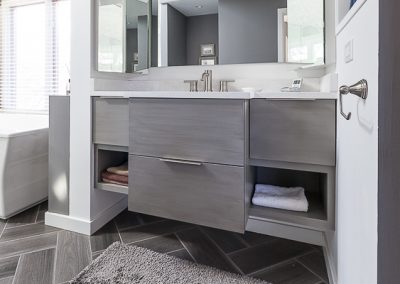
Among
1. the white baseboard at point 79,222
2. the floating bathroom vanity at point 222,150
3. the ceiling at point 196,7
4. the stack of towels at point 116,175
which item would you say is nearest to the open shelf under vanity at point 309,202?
the floating bathroom vanity at point 222,150

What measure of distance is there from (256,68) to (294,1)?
0.46 meters

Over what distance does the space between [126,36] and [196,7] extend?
0.57 m

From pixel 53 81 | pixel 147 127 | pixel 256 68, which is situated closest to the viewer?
pixel 147 127

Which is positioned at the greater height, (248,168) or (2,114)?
(2,114)

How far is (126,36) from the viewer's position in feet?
6.93

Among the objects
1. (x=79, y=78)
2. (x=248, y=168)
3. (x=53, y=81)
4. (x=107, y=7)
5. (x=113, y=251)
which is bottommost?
(x=113, y=251)

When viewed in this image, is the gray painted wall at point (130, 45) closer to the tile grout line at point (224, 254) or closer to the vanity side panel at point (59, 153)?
the vanity side panel at point (59, 153)

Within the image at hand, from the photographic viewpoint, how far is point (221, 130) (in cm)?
132

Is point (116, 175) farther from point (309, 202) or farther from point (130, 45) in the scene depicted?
point (309, 202)

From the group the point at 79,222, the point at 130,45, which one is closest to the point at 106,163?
the point at 79,222

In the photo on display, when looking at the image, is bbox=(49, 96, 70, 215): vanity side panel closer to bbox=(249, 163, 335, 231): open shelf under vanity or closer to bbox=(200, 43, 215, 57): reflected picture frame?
bbox=(200, 43, 215, 57): reflected picture frame

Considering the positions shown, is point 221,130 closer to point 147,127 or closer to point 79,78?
point 147,127

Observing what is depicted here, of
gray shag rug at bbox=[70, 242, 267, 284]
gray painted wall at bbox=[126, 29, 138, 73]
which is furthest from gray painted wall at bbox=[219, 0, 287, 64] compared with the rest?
gray shag rug at bbox=[70, 242, 267, 284]

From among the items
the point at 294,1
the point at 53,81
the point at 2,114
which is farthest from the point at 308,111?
the point at 2,114
